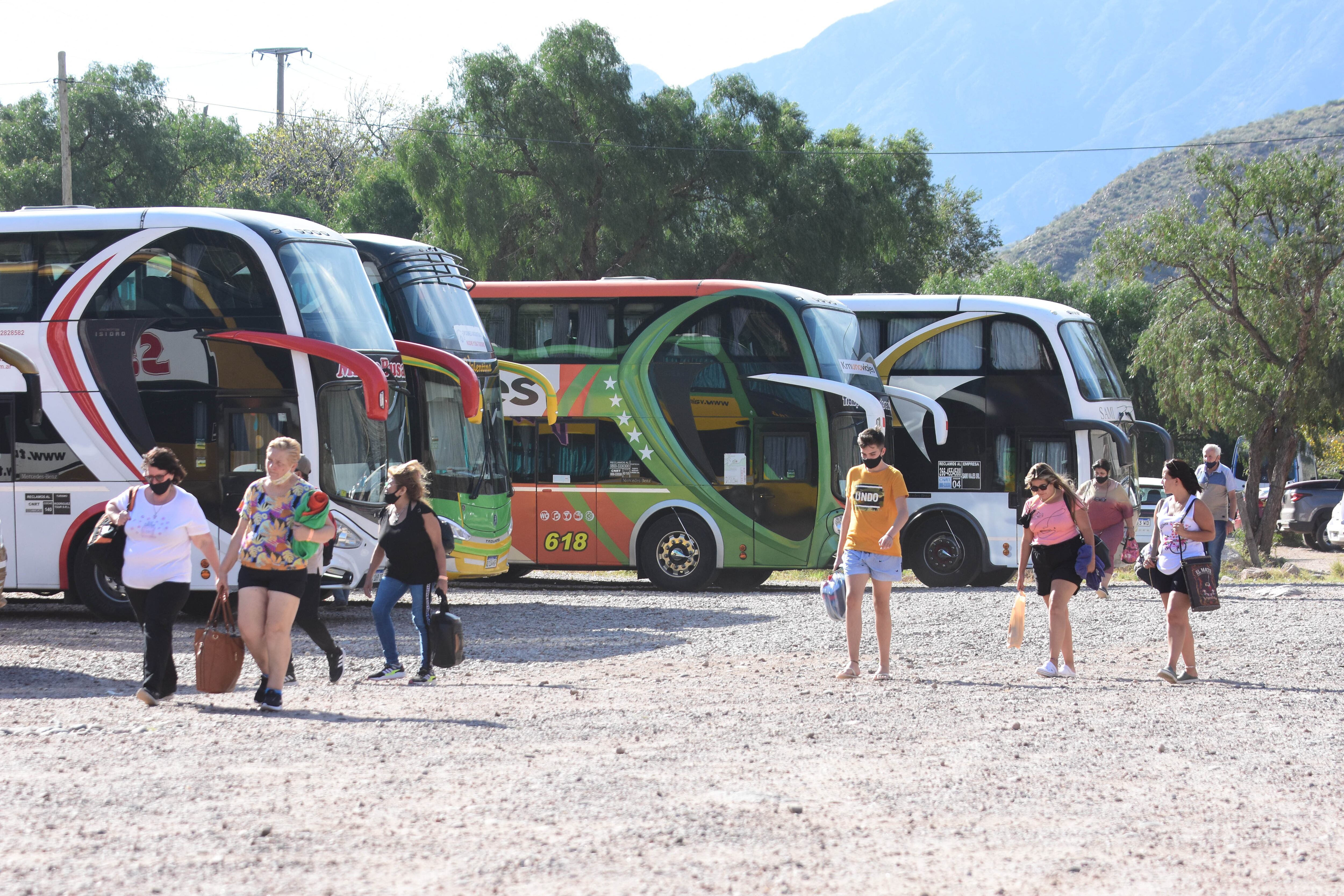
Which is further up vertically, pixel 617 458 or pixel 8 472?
pixel 617 458

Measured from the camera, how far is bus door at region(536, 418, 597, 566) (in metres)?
18.8

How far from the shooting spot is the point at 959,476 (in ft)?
64.7

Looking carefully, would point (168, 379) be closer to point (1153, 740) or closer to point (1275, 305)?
point (1153, 740)

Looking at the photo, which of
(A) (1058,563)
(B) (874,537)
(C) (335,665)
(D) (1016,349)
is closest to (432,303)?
(C) (335,665)

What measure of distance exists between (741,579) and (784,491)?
2.39 m

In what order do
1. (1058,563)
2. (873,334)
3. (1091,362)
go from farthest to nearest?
(873,334)
(1091,362)
(1058,563)

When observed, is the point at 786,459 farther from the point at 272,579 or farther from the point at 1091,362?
the point at 272,579

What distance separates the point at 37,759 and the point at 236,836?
2.17 m

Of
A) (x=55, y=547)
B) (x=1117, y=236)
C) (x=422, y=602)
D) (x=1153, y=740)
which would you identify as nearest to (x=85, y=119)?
(x=1117, y=236)

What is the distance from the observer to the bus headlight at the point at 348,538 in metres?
14.1

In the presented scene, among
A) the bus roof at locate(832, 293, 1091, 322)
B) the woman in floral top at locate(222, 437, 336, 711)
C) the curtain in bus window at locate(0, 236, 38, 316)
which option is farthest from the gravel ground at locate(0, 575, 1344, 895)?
the bus roof at locate(832, 293, 1091, 322)

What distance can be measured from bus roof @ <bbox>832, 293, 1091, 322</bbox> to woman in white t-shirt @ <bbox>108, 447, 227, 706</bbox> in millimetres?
12774

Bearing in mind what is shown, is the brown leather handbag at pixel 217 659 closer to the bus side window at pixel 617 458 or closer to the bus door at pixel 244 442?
the bus door at pixel 244 442

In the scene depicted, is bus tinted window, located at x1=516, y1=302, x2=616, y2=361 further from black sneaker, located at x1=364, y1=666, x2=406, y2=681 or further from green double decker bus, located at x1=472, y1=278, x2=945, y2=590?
black sneaker, located at x1=364, y1=666, x2=406, y2=681
